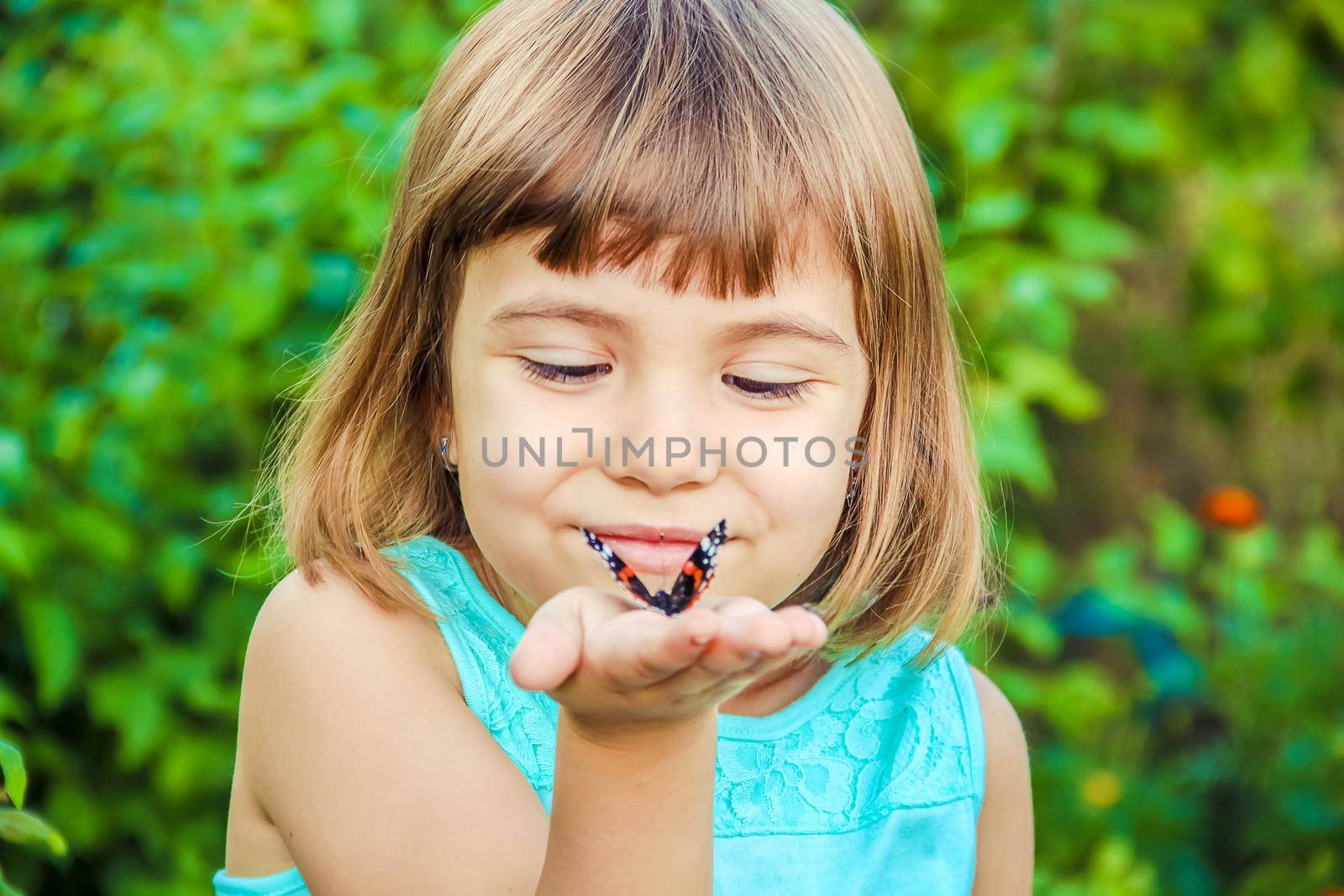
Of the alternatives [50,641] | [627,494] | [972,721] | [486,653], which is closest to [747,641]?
[627,494]

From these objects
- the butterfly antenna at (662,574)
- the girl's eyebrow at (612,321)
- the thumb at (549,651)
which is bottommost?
the thumb at (549,651)

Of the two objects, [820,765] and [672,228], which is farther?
[820,765]

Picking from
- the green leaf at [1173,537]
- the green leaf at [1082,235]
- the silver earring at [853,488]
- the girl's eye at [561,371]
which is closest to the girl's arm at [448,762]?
the girl's eye at [561,371]

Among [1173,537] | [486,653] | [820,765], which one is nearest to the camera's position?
[486,653]

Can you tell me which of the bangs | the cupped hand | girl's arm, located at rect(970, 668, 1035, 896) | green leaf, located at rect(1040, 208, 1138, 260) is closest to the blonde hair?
the bangs

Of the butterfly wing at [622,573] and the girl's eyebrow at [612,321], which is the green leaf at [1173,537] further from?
the butterfly wing at [622,573]

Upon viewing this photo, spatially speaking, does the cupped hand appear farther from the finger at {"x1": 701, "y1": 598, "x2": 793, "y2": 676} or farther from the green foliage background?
the green foliage background

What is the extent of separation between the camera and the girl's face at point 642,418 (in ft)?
4.35

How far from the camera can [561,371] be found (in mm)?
1370

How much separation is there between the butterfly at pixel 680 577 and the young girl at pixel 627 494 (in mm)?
42

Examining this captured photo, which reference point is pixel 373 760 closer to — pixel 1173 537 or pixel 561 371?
pixel 561 371

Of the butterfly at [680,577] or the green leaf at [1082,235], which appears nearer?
the butterfly at [680,577]

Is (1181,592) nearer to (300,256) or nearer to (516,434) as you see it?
(300,256)

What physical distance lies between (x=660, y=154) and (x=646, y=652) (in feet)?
1.79
